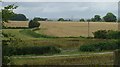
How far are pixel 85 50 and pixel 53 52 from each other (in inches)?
71.8

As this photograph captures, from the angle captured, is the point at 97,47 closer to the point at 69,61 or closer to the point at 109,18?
the point at 109,18

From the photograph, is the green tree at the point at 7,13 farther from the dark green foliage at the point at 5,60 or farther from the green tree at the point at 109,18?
the green tree at the point at 109,18

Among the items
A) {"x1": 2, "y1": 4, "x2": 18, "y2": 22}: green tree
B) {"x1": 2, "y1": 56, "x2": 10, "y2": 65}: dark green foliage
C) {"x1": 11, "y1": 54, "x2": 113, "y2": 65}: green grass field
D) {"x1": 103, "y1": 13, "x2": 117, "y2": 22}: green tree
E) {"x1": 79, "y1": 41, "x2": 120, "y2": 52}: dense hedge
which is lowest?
{"x1": 79, "y1": 41, "x2": 120, "y2": 52}: dense hedge

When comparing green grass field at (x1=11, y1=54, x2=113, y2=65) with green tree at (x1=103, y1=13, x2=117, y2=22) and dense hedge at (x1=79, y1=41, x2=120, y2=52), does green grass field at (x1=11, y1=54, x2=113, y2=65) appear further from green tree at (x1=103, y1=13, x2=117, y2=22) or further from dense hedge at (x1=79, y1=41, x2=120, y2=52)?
dense hedge at (x1=79, y1=41, x2=120, y2=52)

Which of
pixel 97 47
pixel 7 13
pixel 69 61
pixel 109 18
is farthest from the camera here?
pixel 97 47

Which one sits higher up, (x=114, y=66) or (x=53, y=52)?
(x=114, y=66)

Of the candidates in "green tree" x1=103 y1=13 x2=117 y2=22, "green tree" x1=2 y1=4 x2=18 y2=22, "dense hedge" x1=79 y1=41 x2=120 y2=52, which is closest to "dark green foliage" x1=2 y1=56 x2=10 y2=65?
"green tree" x1=2 y1=4 x2=18 y2=22

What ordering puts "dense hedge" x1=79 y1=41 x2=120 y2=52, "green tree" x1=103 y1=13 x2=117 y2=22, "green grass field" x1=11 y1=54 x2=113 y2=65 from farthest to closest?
"dense hedge" x1=79 y1=41 x2=120 y2=52
"green tree" x1=103 y1=13 x2=117 y2=22
"green grass field" x1=11 y1=54 x2=113 y2=65

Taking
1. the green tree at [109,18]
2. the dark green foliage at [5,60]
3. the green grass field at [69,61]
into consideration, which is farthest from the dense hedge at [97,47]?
the dark green foliage at [5,60]

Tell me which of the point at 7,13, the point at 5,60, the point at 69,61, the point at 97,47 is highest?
the point at 7,13

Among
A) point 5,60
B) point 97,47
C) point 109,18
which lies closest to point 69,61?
point 5,60

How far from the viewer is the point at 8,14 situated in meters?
4.02

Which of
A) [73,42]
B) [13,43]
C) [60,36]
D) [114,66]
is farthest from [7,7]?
[60,36]

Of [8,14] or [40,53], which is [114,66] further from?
[40,53]
